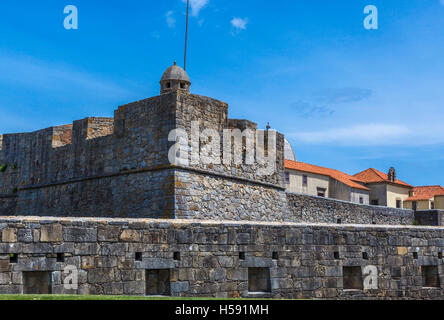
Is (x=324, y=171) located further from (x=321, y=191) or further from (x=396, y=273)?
(x=396, y=273)

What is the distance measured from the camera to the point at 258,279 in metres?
12.1

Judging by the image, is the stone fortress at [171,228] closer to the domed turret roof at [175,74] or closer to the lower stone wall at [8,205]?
the lower stone wall at [8,205]

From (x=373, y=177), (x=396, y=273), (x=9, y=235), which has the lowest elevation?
(x=396, y=273)

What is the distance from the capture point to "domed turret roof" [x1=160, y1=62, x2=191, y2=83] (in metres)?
25.7

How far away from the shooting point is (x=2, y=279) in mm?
→ 9484

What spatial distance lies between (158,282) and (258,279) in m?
2.29

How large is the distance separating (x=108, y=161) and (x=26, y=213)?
556cm

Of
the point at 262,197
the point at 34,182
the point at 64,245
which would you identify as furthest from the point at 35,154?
the point at 64,245

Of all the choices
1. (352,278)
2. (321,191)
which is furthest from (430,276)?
(321,191)

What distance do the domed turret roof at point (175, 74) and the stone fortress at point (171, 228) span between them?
6162 mm

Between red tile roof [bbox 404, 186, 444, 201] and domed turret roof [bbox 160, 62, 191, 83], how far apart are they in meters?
36.7
